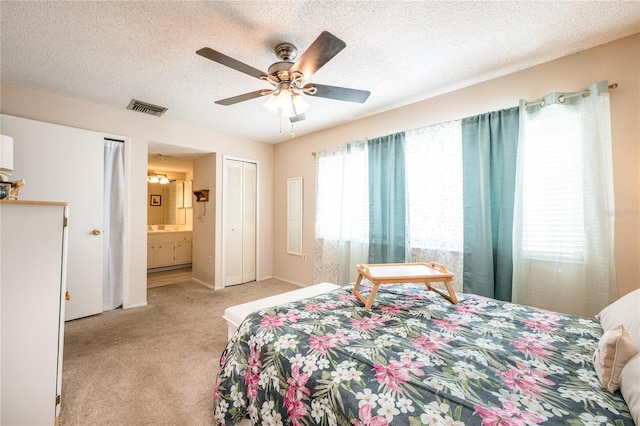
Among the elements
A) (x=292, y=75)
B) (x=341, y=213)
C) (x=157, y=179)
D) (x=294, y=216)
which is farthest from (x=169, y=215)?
(x=292, y=75)

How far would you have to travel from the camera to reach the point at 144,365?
2012 millimetres

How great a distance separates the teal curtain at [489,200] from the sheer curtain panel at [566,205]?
0.29 ft

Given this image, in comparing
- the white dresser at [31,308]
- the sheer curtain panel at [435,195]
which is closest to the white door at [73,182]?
the white dresser at [31,308]

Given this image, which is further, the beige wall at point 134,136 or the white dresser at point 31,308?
the beige wall at point 134,136

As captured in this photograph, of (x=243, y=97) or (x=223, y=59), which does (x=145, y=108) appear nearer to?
(x=243, y=97)

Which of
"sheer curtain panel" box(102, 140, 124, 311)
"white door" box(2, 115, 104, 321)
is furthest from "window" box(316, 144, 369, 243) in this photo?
"white door" box(2, 115, 104, 321)

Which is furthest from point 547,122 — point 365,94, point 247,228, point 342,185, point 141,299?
point 141,299

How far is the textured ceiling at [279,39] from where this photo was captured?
1.62 metres

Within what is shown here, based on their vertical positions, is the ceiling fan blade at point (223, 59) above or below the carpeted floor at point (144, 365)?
above

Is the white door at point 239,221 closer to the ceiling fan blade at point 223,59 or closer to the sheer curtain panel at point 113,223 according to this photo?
the sheer curtain panel at point 113,223

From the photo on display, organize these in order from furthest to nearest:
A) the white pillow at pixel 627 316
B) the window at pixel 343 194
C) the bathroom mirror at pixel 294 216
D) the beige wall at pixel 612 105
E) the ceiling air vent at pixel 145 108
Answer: the bathroom mirror at pixel 294 216
the window at pixel 343 194
the ceiling air vent at pixel 145 108
the beige wall at pixel 612 105
the white pillow at pixel 627 316

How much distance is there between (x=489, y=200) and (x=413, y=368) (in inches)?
80.0

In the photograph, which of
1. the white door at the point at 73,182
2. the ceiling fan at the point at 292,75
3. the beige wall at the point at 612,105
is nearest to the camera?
the ceiling fan at the point at 292,75

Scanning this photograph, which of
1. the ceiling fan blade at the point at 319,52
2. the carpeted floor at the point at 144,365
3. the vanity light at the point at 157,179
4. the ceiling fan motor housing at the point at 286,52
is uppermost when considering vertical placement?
the ceiling fan motor housing at the point at 286,52
